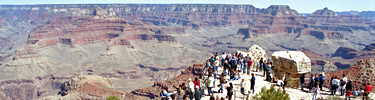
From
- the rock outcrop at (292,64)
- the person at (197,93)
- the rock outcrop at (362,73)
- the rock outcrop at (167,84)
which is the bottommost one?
the rock outcrop at (167,84)

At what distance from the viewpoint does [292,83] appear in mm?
28250

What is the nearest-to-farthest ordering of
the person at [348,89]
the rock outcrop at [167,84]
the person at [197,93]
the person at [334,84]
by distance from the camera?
the person at [197,93]
the person at [348,89]
the person at [334,84]
the rock outcrop at [167,84]

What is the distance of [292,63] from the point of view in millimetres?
Result: 28828

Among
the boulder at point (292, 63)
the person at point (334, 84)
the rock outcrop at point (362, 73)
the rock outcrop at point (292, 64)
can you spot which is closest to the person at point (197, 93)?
the rock outcrop at point (292, 64)

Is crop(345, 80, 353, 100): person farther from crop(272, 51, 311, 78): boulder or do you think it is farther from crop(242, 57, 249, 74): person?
crop(242, 57, 249, 74): person

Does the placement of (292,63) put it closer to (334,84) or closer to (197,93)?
(334,84)

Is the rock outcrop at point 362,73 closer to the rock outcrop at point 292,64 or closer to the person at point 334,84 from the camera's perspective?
the rock outcrop at point 292,64

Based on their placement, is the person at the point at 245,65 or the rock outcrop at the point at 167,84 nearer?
the person at the point at 245,65

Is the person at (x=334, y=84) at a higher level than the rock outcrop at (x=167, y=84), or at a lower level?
higher

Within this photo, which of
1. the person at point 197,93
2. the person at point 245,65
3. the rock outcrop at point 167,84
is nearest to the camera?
the person at point 197,93

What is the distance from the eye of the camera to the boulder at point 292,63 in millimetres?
28578

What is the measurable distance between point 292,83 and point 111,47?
178509 mm

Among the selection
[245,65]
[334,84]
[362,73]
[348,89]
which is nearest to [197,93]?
[245,65]

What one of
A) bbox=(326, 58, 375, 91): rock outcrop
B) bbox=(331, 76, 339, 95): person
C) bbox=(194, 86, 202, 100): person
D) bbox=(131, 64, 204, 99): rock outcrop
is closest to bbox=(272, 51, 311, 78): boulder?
bbox=(331, 76, 339, 95): person
